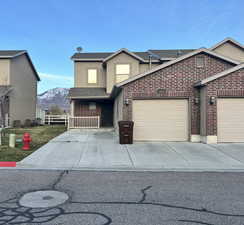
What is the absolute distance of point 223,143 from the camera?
1186cm

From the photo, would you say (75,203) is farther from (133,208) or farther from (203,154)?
(203,154)

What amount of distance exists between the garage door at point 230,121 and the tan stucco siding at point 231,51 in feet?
32.5

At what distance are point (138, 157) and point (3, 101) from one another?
1608 cm

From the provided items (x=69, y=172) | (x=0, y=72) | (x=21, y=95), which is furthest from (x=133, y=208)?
(x=21, y=95)

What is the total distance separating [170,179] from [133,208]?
2235 mm

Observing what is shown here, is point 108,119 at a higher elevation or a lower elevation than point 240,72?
lower

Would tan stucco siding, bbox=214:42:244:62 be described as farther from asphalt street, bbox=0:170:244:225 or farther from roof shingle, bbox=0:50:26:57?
roof shingle, bbox=0:50:26:57

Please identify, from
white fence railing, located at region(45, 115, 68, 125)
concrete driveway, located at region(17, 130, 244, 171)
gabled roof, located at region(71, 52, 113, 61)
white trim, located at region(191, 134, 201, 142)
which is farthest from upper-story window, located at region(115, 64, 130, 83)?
white fence railing, located at region(45, 115, 68, 125)

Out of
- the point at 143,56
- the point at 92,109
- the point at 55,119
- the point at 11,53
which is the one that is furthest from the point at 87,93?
the point at 55,119

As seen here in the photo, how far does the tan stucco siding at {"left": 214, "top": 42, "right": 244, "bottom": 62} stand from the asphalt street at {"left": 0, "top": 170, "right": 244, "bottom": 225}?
1614cm

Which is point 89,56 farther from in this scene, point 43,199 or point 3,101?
point 43,199

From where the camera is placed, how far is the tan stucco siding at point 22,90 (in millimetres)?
22328

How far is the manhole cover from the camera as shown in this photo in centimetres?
436

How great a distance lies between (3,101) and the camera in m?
20.4
